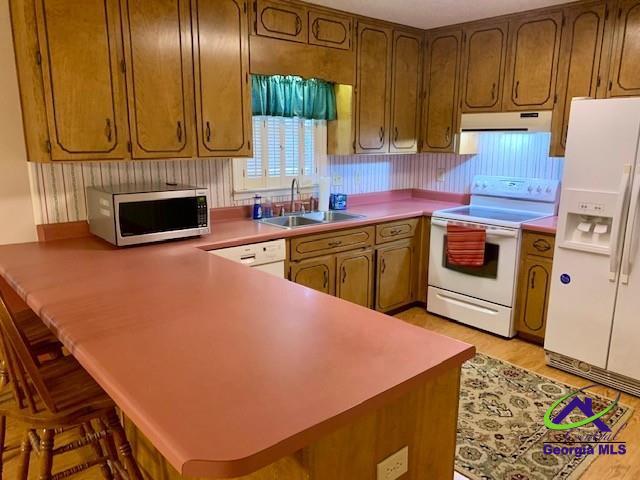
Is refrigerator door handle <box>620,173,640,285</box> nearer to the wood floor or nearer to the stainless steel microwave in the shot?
the wood floor

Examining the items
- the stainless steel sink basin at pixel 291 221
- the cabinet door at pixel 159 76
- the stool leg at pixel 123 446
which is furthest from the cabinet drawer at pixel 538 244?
the stool leg at pixel 123 446

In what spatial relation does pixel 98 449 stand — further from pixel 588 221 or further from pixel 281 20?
pixel 588 221

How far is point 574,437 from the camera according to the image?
245 cm

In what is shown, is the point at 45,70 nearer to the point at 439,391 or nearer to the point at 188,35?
the point at 188,35

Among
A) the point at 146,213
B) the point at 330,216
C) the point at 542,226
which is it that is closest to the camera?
the point at 146,213

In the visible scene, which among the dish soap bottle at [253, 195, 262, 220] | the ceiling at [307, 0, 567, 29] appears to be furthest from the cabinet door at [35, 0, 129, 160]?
the ceiling at [307, 0, 567, 29]

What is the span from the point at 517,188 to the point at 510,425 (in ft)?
6.89

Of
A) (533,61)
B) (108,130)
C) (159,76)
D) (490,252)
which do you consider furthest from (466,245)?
(108,130)

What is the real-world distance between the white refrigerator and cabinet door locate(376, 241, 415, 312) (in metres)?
1.23

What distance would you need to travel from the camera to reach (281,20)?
323 cm

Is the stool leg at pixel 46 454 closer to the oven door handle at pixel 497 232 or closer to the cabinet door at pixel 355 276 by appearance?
the cabinet door at pixel 355 276

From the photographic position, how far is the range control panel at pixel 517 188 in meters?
3.76

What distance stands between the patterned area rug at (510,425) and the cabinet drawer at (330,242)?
1.17 m

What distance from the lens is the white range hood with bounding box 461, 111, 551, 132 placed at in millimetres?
3549
